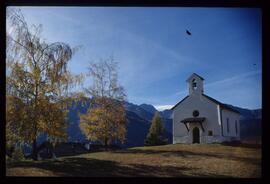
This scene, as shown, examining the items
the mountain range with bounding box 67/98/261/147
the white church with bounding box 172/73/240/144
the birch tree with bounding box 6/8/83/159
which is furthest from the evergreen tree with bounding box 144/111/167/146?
the birch tree with bounding box 6/8/83/159

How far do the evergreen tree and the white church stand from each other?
229 mm

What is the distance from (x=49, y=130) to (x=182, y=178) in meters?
2.55

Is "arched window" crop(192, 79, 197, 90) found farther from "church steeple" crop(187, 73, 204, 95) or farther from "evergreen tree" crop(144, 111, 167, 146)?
"evergreen tree" crop(144, 111, 167, 146)

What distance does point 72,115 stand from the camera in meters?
6.88

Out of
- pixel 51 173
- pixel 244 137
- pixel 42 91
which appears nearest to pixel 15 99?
pixel 42 91

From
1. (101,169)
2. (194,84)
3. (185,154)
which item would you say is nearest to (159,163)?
(185,154)

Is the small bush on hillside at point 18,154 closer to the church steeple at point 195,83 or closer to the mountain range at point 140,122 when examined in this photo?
the mountain range at point 140,122

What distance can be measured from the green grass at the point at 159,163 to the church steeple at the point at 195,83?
98 cm

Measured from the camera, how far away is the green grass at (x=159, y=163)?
621cm

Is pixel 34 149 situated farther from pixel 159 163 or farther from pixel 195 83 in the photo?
pixel 195 83

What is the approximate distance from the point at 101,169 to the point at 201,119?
1.91m

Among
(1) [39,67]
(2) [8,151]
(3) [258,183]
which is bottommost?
(3) [258,183]

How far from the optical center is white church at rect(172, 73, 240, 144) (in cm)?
639
